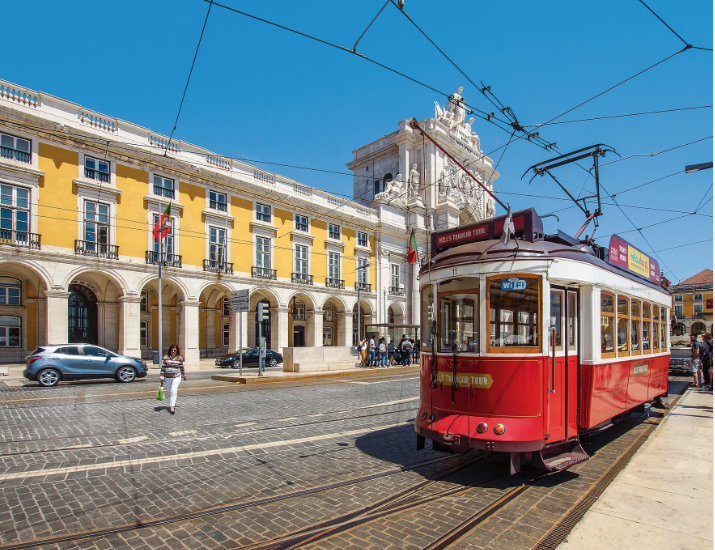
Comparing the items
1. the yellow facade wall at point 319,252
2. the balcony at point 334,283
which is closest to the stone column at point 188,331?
the yellow facade wall at point 319,252

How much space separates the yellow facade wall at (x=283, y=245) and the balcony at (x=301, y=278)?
1.20ft

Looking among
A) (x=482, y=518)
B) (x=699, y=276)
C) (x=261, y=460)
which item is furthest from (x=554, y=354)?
(x=699, y=276)

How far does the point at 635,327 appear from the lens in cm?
780

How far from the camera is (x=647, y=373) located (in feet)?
28.3

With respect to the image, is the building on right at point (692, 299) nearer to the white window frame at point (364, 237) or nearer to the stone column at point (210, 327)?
the white window frame at point (364, 237)

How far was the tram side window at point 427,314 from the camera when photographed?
619 cm

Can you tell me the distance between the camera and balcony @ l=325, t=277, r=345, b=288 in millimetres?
36188

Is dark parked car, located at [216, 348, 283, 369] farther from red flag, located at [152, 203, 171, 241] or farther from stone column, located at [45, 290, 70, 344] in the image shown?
stone column, located at [45, 290, 70, 344]

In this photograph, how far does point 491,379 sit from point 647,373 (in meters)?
5.03

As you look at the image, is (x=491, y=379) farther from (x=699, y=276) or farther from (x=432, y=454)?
(x=699, y=276)

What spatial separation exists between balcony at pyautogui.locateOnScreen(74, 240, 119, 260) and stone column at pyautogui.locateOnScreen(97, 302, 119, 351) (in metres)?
4.16

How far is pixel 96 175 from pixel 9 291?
8034 mm

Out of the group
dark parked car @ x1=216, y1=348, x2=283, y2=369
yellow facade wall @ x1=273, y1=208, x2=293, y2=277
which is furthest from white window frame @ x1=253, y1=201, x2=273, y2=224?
dark parked car @ x1=216, y1=348, x2=283, y2=369

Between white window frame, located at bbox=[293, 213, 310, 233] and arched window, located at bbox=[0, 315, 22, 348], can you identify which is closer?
arched window, located at bbox=[0, 315, 22, 348]
